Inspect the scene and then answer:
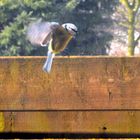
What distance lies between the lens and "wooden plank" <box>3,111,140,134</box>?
7.33 feet

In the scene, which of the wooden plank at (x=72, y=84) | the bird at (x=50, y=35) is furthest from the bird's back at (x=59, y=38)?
the wooden plank at (x=72, y=84)

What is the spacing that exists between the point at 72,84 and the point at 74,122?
0.48 feet

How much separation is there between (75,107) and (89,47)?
52.3 feet

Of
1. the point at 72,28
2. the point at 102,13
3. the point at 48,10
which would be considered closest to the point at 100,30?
the point at 102,13

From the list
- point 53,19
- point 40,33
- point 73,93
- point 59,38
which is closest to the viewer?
point 73,93

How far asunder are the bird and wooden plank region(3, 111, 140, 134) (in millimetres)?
183

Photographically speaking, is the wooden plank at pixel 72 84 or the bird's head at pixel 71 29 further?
the bird's head at pixel 71 29

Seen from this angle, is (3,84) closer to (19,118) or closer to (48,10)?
(19,118)

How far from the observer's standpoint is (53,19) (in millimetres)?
16219

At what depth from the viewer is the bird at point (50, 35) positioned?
8.05 feet

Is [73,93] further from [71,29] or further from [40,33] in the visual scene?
[71,29]

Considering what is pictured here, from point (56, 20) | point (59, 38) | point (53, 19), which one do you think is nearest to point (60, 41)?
point (59, 38)

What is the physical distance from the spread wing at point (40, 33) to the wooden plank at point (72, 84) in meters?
0.24

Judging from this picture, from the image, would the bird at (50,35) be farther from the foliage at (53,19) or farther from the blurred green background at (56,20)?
the foliage at (53,19)
